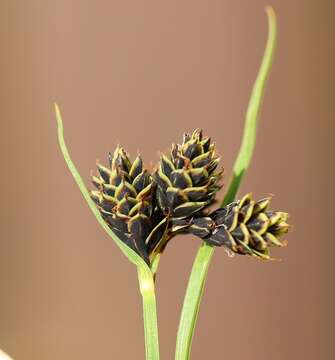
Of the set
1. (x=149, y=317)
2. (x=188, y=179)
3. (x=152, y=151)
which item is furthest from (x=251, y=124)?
(x=152, y=151)

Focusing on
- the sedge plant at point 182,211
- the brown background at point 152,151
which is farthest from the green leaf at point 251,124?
the brown background at point 152,151

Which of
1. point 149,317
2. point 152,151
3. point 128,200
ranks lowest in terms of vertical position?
point 149,317

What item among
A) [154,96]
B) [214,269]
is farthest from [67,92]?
[214,269]

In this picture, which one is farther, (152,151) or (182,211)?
(152,151)

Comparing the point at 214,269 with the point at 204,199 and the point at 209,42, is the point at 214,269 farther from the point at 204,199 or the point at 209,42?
the point at 204,199

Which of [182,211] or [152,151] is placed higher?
[152,151]

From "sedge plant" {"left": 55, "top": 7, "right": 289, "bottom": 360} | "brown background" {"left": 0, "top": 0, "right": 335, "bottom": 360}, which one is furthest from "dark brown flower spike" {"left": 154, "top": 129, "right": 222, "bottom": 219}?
"brown background" {"left": 0, "top": 0, "right": 335, "bottom": 360}

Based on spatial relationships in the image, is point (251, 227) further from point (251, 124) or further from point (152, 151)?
point (152, 151)

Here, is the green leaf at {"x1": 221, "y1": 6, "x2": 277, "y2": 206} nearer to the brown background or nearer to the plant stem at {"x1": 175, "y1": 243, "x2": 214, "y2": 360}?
the plant stem at {"x1": 175, "y1": 243, "x2": 214, "y2": 360}
